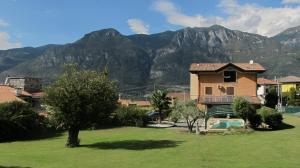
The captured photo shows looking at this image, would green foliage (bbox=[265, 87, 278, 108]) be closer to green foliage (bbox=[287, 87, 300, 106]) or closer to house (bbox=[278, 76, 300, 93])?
green foliage (bbox=[287, 87, 300, 106])

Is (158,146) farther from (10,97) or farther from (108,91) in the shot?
(10,97)

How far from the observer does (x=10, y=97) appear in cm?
6650

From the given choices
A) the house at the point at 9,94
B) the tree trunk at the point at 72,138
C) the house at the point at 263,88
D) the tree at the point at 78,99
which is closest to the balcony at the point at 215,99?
the house at the point at 263,88

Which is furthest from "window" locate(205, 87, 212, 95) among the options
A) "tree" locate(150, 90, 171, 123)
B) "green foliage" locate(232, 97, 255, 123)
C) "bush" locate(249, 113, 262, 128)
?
"bush" locate(249, 113, 262, 128)

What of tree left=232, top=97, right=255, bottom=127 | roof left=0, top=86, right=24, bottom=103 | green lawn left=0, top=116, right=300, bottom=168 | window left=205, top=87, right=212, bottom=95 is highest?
window left=205, top=87, right=212, bottom=95

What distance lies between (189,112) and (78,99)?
1554cm

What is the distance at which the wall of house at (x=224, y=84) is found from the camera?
7875cm

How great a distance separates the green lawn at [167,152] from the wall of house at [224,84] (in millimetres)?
32741

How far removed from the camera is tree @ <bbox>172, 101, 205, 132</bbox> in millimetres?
50781

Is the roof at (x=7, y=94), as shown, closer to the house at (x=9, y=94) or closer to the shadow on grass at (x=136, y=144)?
the house at (x=9, y=94)

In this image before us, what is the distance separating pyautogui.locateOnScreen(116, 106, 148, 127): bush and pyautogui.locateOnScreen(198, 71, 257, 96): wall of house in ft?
67.3

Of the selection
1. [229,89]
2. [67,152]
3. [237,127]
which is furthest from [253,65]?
[67,152]

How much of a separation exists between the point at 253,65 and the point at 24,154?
55332mm

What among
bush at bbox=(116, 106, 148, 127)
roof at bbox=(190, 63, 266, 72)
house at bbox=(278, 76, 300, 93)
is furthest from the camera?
house at bbox=(278, 76, 300, 93)
